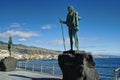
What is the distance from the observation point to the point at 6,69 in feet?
90.1

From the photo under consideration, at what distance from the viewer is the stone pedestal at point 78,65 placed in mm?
16094

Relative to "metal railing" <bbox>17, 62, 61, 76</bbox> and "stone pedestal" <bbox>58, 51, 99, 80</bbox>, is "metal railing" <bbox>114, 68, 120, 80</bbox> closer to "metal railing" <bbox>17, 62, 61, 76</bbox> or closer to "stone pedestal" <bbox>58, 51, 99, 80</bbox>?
"stone pedestal" <bbox>58, 51, 99, 80</bbox>

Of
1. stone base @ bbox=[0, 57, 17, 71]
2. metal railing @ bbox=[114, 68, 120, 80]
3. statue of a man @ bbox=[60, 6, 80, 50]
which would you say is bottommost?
metal railing @ bbox=[114, 68, 120, 80]

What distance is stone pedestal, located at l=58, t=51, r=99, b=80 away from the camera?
16094 mm

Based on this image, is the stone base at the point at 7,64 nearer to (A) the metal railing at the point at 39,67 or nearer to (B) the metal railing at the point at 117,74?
(A) the metal railing at the point at 39,67

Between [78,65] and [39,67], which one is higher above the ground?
[78,65]

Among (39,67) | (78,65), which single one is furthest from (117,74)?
(39,67)

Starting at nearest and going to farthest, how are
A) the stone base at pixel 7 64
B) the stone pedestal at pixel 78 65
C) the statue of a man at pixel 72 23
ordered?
the stone pedestal at pixel 78 65 → the statue of a man at pixel 72 23 → the stone base at pixel 7 64

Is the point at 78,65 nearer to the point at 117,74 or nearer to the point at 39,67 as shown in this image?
the point at 117,74

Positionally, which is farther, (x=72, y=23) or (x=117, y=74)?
(x=72, y=23)

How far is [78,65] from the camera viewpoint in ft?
53.1

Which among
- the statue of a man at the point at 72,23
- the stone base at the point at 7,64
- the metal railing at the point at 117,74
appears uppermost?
the statue of a man at the point at 72,23

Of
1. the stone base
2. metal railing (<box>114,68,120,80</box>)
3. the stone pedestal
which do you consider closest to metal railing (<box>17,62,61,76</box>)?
the stone base

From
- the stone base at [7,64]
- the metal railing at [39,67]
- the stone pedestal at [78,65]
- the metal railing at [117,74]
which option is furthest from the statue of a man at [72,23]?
the stone base at [7,64]
